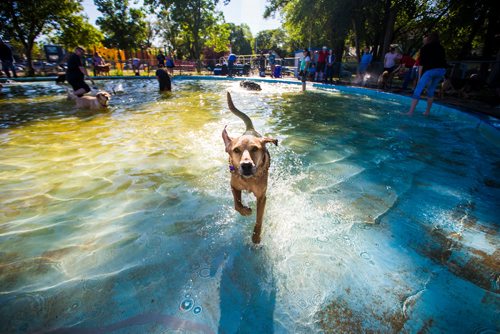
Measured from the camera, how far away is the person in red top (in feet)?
58.6

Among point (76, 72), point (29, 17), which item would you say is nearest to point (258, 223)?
point (76, 72)

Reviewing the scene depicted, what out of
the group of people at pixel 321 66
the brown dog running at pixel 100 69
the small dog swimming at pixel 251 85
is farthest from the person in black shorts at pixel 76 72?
the brown dog running at pixel 100 69

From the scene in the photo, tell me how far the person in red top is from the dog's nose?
1846 cm

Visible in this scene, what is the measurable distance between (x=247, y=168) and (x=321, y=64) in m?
18.9

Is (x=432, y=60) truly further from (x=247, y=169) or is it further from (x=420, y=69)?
(x=247, y=169)

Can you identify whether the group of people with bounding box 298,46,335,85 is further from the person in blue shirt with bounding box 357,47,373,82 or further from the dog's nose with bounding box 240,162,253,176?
the dog's nose with bounding box 240,162,253,176

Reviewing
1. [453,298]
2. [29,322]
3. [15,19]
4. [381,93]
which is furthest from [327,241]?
[15,19]

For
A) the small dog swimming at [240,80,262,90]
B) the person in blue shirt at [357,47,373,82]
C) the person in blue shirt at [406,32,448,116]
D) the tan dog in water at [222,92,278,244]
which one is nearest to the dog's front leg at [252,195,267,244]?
the tan dog in water at [222,92,278,244]

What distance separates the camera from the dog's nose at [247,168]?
2234mm

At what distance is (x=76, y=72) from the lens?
9.27 metres

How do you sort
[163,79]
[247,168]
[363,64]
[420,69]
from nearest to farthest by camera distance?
[247,168] < [420,69] < [163,79] < [363,64]

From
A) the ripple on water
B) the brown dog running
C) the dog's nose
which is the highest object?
the brown dog running

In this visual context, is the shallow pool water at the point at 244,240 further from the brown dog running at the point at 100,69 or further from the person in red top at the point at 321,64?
the brown dog running at the point at 100,69

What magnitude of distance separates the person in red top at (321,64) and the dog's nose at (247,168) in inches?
727
